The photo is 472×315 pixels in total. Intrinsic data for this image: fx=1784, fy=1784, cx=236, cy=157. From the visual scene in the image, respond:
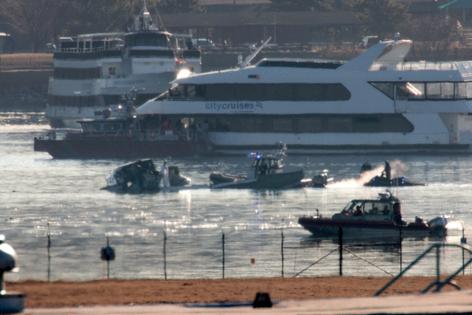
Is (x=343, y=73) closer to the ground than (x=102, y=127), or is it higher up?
higher up

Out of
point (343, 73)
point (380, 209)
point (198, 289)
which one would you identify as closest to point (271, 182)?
point (380, 209)

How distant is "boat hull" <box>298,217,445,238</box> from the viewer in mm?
52312

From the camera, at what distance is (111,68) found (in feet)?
364

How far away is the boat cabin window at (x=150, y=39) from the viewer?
107688 mm

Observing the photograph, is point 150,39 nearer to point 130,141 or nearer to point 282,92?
point 130,141

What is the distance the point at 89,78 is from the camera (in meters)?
112

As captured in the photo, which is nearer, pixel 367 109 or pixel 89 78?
pixel 367 109

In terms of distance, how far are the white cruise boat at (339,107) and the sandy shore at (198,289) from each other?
52084mm

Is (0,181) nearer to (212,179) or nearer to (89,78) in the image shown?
(212,179)

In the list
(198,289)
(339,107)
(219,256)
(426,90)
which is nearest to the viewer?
(198,289)

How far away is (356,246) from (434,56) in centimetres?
10396

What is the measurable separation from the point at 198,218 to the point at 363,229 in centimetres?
894

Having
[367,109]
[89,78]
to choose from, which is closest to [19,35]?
Answer: [89,78]

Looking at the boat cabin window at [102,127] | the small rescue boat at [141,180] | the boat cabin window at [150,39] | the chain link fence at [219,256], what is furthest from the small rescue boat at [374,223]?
the boat cabin window at [150,39]
